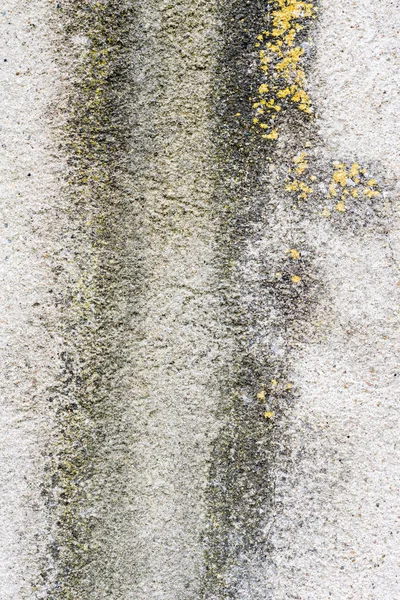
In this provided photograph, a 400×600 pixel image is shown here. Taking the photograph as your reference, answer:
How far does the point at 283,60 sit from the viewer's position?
1.67 meters

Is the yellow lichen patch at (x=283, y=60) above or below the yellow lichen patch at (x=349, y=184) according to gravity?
above

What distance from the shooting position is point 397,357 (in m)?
1.69

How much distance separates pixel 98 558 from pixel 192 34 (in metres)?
1.95

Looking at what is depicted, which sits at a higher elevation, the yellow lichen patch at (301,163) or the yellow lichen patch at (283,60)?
the yellow lichen patch at (283,60)

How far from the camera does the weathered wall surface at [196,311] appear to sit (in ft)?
5.52

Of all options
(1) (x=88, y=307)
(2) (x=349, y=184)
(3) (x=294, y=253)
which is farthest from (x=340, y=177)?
(1) (x=88, y=307)

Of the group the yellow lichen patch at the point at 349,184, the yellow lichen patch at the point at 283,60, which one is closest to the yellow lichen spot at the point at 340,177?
the yellow lichen patch at the point at 349,184

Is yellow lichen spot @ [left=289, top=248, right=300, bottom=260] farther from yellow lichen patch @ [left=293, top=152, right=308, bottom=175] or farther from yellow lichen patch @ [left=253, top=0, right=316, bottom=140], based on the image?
yellow lichen patch @ [left=253, top=0, right=316, bottom=140]

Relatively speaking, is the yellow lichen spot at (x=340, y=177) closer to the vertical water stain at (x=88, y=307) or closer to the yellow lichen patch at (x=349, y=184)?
the yellow lichen patch at (x=349, y=184)

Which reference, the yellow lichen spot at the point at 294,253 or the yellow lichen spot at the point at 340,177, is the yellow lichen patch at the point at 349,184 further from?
the yellow lichen spot at the point at 294,253

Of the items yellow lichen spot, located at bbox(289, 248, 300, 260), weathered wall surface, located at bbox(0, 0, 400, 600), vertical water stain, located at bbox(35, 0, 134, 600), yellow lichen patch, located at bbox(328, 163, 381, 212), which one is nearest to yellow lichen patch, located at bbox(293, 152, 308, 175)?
weathered wall surface, located at bbox(0, 0, 400, 600)

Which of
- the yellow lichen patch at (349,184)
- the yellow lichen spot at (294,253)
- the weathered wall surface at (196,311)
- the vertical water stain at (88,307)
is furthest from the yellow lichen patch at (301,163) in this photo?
the vertical water stain at (88,307)

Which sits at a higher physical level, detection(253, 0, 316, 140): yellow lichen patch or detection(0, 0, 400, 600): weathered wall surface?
detection(253, 0, 316, 140): yellow lichen patch

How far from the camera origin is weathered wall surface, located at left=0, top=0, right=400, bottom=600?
168 centimetres
